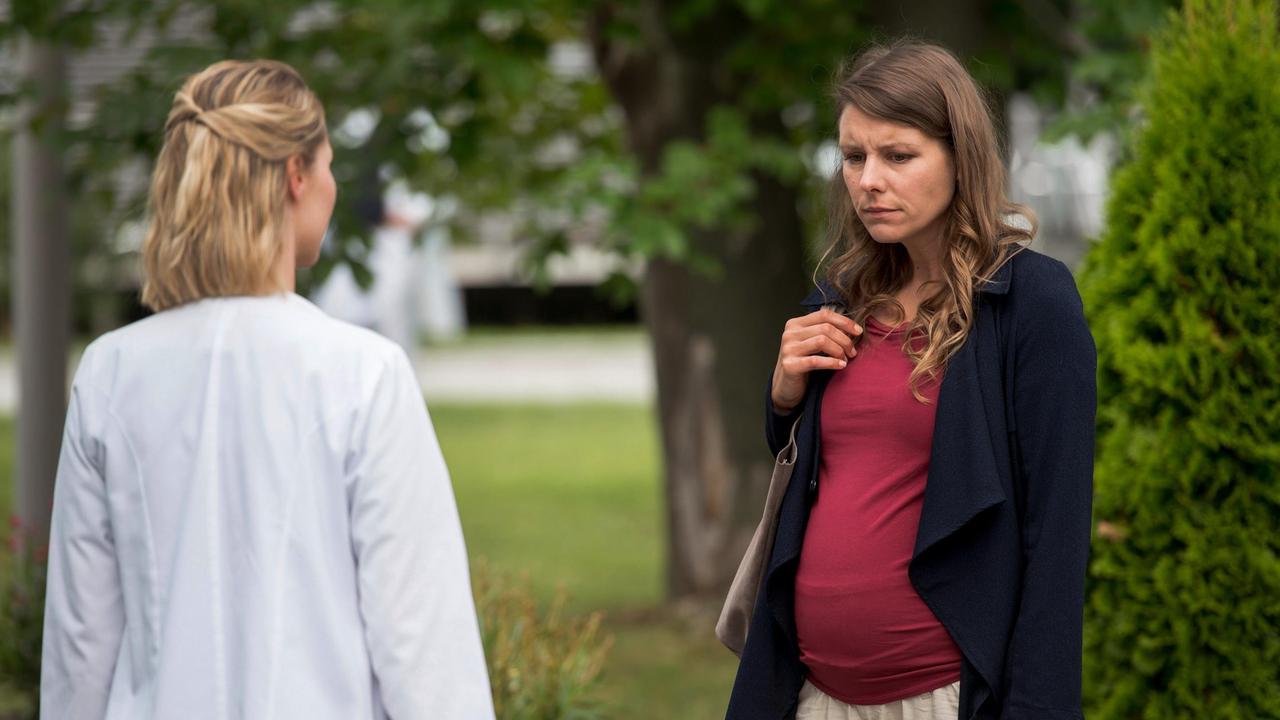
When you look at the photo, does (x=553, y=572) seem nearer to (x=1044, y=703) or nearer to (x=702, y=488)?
(x=702, y=488)

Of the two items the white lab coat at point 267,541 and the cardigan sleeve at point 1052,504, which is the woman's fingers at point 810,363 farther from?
the white lab coat at point 267,541

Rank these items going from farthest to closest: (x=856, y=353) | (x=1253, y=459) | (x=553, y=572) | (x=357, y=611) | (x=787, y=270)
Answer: (x=553, y=572) < (x=787, y=270) < (x=1253, y=459) < (x=856, y=353) < (x=357, y=611)

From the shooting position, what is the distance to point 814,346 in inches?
103

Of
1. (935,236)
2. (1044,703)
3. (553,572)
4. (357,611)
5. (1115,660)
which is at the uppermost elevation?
(935,236)

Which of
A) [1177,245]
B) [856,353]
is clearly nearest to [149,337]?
[856,353]

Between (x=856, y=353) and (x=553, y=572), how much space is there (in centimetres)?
733

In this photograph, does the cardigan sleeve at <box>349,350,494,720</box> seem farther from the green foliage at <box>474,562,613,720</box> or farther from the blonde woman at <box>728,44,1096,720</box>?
the green foliage at <box>474,562,613,720</box>

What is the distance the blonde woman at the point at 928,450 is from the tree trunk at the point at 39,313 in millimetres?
5915

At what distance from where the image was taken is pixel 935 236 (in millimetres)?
2662

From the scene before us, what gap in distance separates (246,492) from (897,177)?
1162 millimetres

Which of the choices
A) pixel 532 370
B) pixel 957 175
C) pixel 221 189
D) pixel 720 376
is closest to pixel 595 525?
pixel 720 376

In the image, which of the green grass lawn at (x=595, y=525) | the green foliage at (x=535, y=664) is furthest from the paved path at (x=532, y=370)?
the green foliage at (x=535, y=664)

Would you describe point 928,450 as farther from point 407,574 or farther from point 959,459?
point 407,574

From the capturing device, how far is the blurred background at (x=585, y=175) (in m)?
6.09
